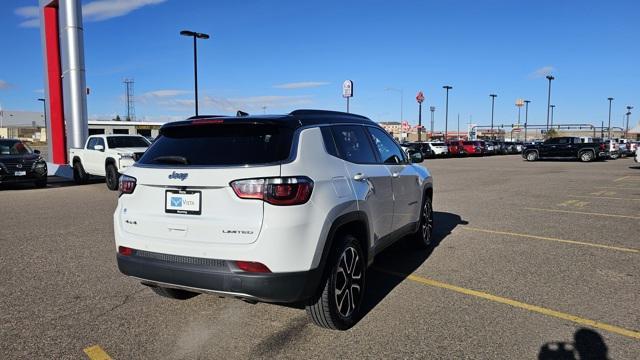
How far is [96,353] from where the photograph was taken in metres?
3.48

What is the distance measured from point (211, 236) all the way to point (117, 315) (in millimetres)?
1489

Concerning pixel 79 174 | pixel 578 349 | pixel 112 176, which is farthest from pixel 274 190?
pixel 79 174

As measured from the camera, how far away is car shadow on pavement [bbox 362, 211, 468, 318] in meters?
4.70

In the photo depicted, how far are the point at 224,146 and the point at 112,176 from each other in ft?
39.6

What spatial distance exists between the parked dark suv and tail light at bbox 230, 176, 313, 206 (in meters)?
14.1

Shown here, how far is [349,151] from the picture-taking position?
4.27 m

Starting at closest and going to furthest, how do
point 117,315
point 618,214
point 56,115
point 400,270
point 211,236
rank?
point 211,236 → point 117,315 → point 400,270 → point 618,214 → point 56,115

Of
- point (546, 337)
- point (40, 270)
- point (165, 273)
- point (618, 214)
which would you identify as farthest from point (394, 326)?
point (618, 214)

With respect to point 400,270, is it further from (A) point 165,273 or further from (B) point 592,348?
(A) point 165,273

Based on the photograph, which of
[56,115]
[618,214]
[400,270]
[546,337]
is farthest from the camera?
[56,115]

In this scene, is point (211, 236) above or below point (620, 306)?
above

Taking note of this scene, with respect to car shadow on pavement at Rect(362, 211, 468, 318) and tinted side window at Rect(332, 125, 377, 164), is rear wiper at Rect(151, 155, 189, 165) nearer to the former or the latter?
tinted side window at Rect(332, 125, 377, 164)

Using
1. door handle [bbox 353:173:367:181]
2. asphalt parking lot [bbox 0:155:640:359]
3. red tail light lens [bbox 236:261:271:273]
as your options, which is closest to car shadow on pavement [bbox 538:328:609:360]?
asphalt parking lot [bbox 0:155:640:359]

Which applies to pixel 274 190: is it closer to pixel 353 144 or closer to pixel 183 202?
pixel 183 202
